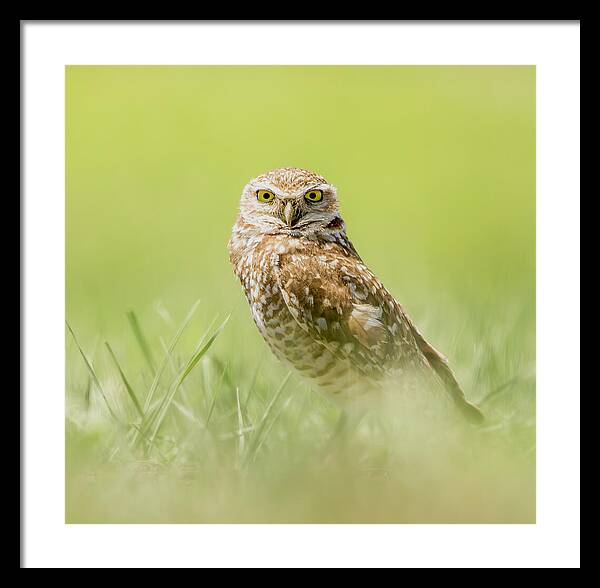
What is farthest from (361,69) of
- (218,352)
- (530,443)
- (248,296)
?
(530,443)

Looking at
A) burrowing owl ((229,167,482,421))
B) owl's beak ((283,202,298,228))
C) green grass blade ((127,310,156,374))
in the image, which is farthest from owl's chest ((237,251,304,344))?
green grass blade ((127,310,156,374))

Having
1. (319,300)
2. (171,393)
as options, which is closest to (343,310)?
(319,300)

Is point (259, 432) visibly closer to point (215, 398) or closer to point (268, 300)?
point (215, 398)

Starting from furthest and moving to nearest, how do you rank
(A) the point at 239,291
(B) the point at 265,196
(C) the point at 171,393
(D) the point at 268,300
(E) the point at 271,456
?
(A) the point at 239,291
(B) the point at 265,196
(D) the point at 268,300
(C) the point at 171,393
(E) the point at 271,456

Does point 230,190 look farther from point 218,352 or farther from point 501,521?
point 501,521

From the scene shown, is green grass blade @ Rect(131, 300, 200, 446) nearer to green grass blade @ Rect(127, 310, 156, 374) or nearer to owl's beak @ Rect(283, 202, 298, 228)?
green grass blade @ Rect(127, 310, 156, 374)

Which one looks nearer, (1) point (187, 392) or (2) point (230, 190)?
(1) point (187, 392)
